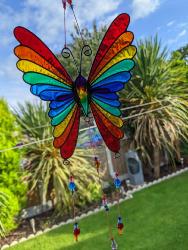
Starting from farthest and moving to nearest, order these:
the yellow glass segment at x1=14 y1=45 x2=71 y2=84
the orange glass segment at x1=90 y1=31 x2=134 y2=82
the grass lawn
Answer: the grass lawn, the orange glass segment at x1=90 y1=31 x2=134 y2=82, the yellow glass segment at x1=14 y1=45 x2=71 y2=84

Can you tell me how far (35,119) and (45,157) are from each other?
738mm

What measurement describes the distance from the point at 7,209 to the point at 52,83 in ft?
11.0

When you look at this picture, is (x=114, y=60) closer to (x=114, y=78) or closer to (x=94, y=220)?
(x=114, y=78)

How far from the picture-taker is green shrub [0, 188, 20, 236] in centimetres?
440

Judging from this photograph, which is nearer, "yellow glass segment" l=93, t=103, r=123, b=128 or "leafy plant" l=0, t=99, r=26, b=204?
"yellow glass segment" l=93, t=103, r=123, b=128

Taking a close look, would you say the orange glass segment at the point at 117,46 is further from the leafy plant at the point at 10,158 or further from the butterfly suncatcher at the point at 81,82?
the leafy plant at the point at 10,158

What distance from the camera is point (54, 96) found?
1.76 m

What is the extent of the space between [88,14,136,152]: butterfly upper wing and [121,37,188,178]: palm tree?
152 inches

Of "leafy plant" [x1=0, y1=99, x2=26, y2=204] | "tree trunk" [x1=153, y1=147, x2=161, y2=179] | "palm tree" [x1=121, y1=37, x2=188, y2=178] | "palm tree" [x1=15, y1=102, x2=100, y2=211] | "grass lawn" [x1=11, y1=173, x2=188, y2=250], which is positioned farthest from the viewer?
"tree trunk" [x1=153, y1=147, x2=161, y2=179]

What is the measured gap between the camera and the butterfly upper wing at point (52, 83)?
155 cm

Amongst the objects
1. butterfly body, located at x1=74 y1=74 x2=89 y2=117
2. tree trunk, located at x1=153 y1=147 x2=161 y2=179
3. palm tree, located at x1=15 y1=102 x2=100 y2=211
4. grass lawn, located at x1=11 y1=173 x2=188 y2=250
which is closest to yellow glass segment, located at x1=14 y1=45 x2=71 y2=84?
butterfly body, located at x1=74 y1=74 x2=89 y2=117

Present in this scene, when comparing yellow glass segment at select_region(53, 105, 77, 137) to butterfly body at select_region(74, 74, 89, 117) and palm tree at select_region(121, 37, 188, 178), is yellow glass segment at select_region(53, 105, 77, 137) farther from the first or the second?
palm tree at select_region(121, 37, 188, 178)

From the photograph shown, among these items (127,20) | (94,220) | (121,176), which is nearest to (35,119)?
(94,220)

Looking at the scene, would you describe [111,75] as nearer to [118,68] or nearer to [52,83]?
[118,68]
